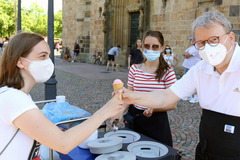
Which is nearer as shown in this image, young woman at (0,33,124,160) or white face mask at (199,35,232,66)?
young woman at (0,33,124,160)

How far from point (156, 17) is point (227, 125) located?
12.5 meters

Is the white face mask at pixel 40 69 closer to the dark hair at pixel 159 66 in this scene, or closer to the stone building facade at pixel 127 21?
the dark hair at pixel 159 66

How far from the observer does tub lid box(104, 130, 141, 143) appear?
209 centimetres

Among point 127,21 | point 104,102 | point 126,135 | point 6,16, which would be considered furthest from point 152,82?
point 6,16

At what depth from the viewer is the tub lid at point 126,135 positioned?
2093mm

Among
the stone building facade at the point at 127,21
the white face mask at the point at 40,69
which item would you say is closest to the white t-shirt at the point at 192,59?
the stone building facade at the point at 127,21

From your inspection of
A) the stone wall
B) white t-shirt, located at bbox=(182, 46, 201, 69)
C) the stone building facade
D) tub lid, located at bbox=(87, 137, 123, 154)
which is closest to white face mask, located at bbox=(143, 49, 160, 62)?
tub lid, located at bbox=(87, 137, 123, 154)

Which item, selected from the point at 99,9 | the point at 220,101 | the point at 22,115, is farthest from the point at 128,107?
the point at 99,9

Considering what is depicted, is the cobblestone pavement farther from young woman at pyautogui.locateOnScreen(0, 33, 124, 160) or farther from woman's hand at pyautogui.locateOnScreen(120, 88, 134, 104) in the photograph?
young woman at pyautogui.locateOnScreen(0, 33, 124, 160)

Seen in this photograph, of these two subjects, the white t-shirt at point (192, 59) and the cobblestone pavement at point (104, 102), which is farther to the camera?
the white t-shirt at point (192, 59)

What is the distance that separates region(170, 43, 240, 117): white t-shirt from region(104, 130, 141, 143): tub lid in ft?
2.18

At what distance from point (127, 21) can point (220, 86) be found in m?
15.7

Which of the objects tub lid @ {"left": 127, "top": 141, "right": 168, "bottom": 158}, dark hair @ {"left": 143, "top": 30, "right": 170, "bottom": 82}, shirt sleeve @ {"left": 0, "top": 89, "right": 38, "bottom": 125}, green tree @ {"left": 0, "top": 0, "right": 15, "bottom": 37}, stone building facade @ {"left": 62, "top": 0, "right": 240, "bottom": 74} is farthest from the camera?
green tree @ {"left": 0, "top": 0, "right": 15, "bottom": 37}

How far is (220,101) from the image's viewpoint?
1722 millimetres
